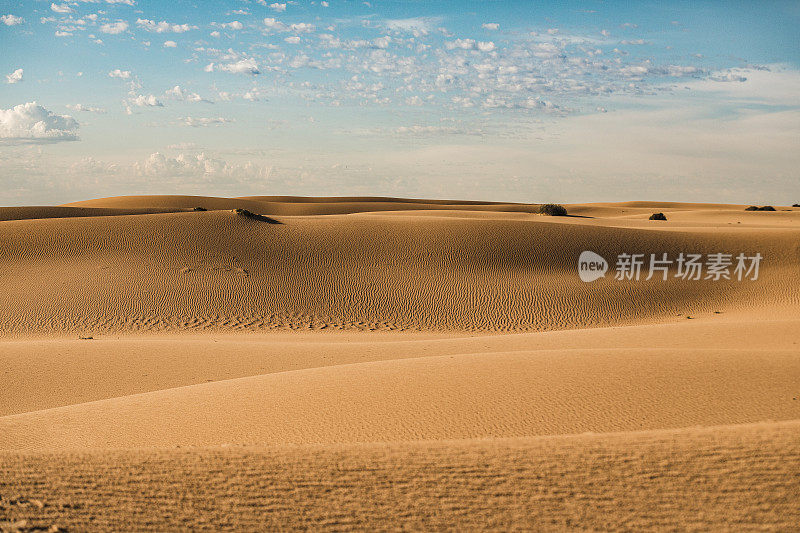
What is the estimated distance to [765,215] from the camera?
4750cm

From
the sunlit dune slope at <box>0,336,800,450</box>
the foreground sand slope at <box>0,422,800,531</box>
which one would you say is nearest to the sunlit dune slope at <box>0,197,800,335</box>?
the sunlit dune slope at <box>0,336,800,450</box>

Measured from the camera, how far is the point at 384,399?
24.4 feet

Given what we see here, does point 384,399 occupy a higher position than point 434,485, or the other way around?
point 434,485

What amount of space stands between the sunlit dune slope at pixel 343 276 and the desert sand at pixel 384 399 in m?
0.11

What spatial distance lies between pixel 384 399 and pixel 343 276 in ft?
52.0

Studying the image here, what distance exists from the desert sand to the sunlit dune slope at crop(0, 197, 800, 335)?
11 cm

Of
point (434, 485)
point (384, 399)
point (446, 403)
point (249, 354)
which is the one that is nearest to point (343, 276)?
point (249, 354)

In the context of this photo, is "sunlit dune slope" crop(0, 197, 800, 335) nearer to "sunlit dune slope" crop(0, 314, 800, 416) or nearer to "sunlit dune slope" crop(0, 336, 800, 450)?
"sunlit dune slope" crop(0, 314, 800, 416)

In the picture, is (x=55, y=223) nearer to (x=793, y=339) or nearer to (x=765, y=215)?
(x=793, y=339)

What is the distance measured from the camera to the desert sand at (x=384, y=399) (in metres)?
3.66

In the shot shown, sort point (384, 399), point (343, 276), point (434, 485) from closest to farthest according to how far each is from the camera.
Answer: point (434, 485), point (384, 399), point (343, 276)

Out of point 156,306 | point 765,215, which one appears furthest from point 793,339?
point 765,215

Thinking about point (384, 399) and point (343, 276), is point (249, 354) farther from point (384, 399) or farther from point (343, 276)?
point (343, 276)

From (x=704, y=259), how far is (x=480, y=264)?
8465 millimetres
